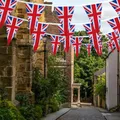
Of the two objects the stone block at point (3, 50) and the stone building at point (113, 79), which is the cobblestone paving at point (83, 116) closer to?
the stone building at point (113, 79)

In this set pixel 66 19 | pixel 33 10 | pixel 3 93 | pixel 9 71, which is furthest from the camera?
pixel 9 71

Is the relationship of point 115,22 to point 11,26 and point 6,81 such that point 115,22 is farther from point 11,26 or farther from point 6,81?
point 6,81

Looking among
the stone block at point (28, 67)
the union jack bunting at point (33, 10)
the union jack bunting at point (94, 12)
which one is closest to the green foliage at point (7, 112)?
the union jack bunting at point (33, 10)

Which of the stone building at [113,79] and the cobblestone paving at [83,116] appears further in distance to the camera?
the stone building at [113,79]

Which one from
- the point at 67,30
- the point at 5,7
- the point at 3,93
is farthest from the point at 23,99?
the point at 5,7

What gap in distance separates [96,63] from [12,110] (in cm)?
5384

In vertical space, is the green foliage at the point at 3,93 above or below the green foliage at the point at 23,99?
above

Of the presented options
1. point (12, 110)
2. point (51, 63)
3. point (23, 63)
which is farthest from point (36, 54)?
point (12, 110)

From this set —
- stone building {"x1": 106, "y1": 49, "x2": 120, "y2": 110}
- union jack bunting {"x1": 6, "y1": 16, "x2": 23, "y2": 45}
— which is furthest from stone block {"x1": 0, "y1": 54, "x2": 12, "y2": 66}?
stone building {"x1": 106, "y1": 49, "x2": 120, "y2": 110}

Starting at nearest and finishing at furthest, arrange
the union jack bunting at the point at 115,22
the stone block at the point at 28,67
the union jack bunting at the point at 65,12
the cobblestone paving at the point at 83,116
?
1. the union jack bunting at the point at 65,12
2. the union jack bunting at the point at 115,22
3. the stone block at the point at 28,67
4. the cobblestone paving at the point at 83,116

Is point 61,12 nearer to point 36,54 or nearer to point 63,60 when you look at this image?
point 36,54

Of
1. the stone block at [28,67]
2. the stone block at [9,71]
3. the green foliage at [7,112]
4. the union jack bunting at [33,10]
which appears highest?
the union jack bunting at [33,10]

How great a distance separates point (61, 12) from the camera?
13.8 meters

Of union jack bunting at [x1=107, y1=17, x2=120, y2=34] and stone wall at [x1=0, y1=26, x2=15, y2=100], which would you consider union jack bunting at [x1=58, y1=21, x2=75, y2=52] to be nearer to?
union jack bunting at [x1=107, y1=17, x2=120, y2=34]
